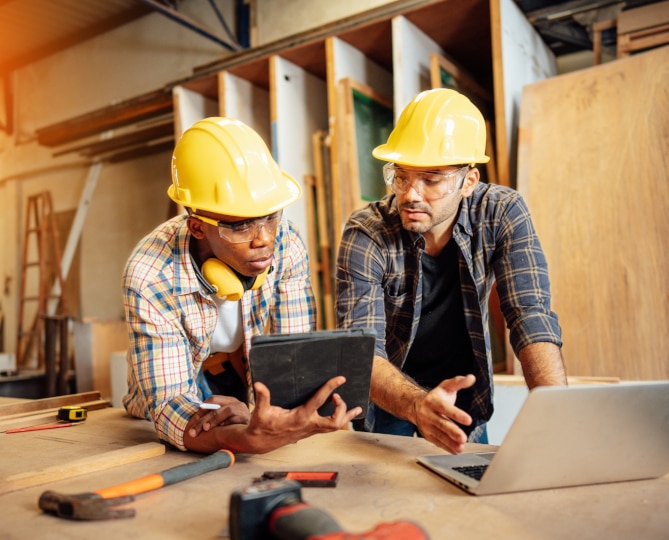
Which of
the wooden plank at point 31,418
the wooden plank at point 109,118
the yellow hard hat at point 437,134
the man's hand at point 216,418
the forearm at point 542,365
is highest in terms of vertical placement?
the wooden plank at point 109,118

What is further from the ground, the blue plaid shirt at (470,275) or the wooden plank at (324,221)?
the wooden plank at (324,221)

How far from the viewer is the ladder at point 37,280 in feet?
25.3

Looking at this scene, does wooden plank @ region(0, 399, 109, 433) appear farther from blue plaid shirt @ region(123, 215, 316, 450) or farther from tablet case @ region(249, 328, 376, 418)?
tablet case @ region(249, 328, 376, 418)

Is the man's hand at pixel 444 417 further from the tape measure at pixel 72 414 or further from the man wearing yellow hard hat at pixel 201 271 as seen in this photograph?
the tape measure at pixel 72 414

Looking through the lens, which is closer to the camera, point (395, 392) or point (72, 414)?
point (395, 392)

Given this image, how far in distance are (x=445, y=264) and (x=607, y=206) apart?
1445mm

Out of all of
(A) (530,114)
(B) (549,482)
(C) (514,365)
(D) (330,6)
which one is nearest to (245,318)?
(B) (549,482)

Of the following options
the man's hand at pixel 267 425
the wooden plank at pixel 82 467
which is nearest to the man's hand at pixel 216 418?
the man's hand at pixel 267 425

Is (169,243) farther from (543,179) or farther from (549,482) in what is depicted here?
(543,179)

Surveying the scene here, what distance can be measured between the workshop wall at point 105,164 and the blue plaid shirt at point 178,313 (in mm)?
4291

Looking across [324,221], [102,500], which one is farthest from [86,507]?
[324,221]

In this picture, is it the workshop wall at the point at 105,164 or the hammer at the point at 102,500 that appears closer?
the hammer at the point at 102,500

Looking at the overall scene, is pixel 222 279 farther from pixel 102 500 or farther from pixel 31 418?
pixel 31 418

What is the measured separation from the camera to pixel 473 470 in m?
1.26
